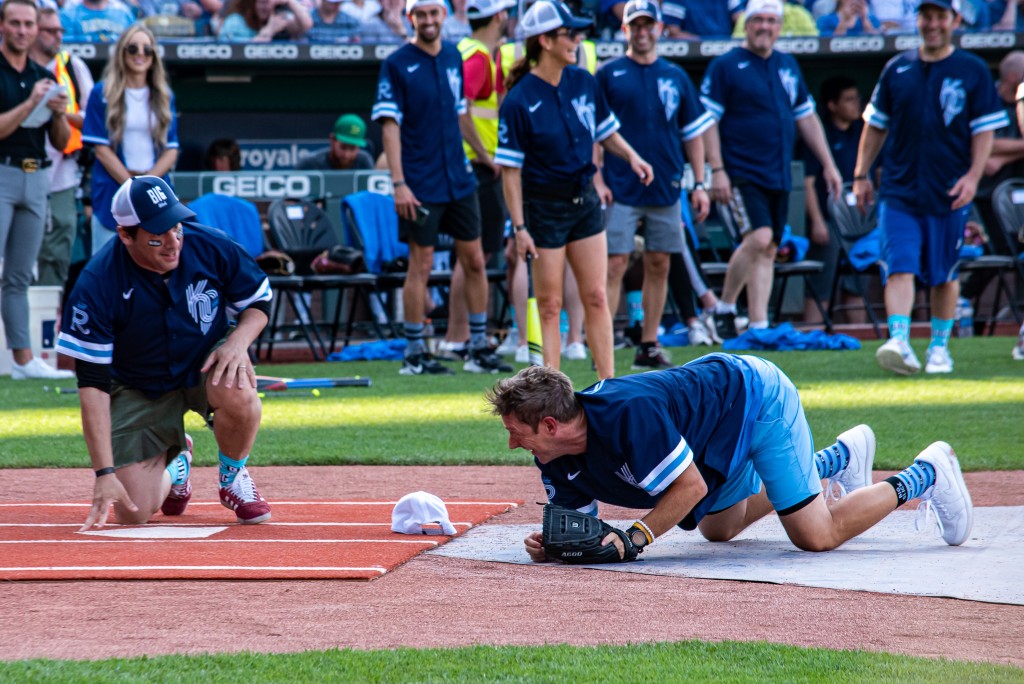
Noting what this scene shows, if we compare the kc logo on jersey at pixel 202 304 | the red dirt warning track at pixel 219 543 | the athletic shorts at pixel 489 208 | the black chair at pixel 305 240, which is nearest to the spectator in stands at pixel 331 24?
the black chair at pixel 305 240

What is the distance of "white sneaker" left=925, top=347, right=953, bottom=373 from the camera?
1033 centimetres

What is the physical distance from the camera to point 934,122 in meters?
10.1

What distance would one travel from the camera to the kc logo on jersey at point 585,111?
28.9ft

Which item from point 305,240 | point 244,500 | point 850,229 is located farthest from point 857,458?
point 850,229

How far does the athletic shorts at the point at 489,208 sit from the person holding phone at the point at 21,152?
11.3 feet

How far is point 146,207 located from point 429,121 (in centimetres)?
625

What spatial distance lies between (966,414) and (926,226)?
2335mm

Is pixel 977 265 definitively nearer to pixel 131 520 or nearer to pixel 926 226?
pixel 926 226

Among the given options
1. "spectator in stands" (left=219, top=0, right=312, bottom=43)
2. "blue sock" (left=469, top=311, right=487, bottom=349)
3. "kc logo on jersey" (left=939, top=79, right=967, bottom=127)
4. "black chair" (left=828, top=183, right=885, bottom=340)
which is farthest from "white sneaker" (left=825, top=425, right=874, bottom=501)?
"spectator in stands" (left=219, top=0, right=312, bottom=43)

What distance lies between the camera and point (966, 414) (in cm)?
811

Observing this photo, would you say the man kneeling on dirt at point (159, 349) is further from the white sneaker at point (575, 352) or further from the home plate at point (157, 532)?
the white sneaker at point (575, 352)

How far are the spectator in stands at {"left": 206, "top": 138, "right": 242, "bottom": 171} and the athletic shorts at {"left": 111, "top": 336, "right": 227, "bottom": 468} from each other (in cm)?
1025

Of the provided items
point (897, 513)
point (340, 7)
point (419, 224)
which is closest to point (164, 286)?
point (897, 513)

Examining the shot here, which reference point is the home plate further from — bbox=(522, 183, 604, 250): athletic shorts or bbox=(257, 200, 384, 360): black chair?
bbox=(257, 200, 384, 360): black chair
